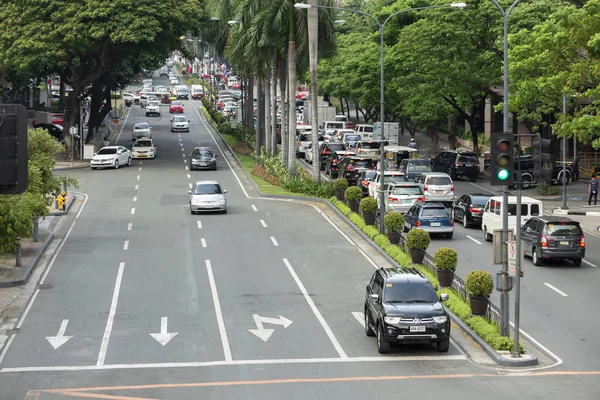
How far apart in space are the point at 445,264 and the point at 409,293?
572cm

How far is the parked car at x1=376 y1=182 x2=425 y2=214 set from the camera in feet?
148

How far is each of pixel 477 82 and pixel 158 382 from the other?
45.9 metres

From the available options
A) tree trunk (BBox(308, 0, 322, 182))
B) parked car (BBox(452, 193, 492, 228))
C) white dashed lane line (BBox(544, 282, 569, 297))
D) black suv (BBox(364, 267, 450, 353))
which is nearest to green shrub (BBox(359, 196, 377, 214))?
parked car (BBox(452, 193, 492, 228))

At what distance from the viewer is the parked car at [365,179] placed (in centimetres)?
5240

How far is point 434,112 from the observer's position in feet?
228

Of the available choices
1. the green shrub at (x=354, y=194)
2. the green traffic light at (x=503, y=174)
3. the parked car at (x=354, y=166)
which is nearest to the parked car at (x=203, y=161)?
the parked car at (x=354, y=166)

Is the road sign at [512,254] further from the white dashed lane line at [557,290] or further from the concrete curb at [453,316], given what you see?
the white dashed lane line at [557,290]

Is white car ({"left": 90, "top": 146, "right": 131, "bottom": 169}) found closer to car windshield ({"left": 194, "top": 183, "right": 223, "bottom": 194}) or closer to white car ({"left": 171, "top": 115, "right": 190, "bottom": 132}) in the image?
car windshield ({"left": 194, "top": 183, "right": 223, "bottom": 194})

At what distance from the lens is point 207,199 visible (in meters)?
47.6

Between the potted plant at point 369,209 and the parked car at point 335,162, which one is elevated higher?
the parked car at point 335,162

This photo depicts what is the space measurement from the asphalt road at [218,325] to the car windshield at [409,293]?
125cm

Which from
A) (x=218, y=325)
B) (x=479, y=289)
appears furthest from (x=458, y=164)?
(x=218, y=325)

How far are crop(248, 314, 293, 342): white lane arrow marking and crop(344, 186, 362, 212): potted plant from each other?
1829 centimetres

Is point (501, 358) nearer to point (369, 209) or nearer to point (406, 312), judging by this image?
point (406, 312)
